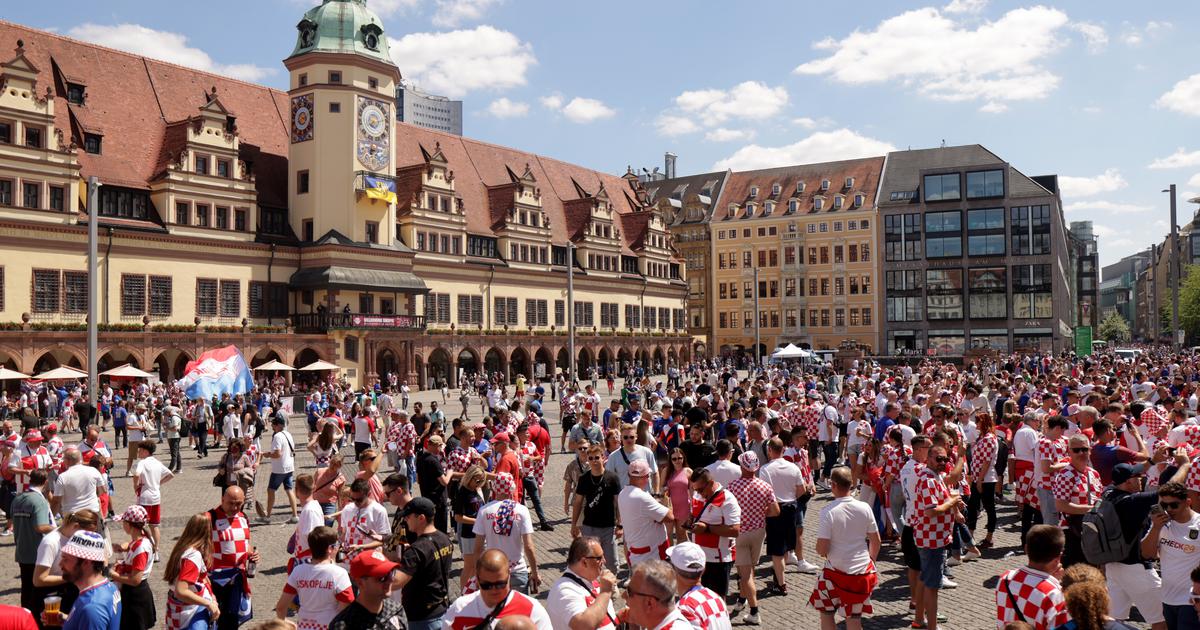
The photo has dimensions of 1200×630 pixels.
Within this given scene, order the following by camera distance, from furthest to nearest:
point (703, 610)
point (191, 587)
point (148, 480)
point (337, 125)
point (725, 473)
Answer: point (337, 125) < point (148, 480) < point (725, 473) < point (191, 587) < point (703, 610)

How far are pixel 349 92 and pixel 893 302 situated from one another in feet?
184

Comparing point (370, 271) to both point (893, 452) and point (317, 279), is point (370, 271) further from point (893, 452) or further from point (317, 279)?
point (893, 452)

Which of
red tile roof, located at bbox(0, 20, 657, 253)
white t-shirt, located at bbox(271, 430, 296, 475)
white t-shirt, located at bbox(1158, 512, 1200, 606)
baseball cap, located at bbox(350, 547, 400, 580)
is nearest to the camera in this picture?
baseball cap, located at bbox(350, 547, 400, 580)

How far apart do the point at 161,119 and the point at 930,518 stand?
5075cm

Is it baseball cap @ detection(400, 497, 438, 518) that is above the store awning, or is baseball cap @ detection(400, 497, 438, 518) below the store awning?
below

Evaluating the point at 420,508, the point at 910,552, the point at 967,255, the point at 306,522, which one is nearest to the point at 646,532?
the point at 420,508

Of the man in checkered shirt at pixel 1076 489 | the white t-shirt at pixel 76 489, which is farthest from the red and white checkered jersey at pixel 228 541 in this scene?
the man in checkered shirt at pixel 1076 489

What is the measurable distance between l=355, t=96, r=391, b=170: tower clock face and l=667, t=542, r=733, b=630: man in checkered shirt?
50.8 metres

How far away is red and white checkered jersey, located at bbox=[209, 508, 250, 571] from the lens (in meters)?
8.46

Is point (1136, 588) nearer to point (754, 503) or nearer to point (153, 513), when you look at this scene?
point (754, 503)

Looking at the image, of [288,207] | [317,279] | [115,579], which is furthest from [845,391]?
[288,207]

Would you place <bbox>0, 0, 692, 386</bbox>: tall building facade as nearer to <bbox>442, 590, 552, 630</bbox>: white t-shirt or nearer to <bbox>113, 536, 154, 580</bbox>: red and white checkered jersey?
<bbox>113, 536, 154, 580</bbox>: red and white checkered jersey

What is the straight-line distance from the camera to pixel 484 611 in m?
5.93

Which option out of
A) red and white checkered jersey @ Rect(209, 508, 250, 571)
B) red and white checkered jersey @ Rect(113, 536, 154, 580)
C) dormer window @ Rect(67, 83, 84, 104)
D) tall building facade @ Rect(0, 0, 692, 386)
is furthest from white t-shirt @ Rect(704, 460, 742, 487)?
dormer window @ Rect(67, 83, 84, 104)
